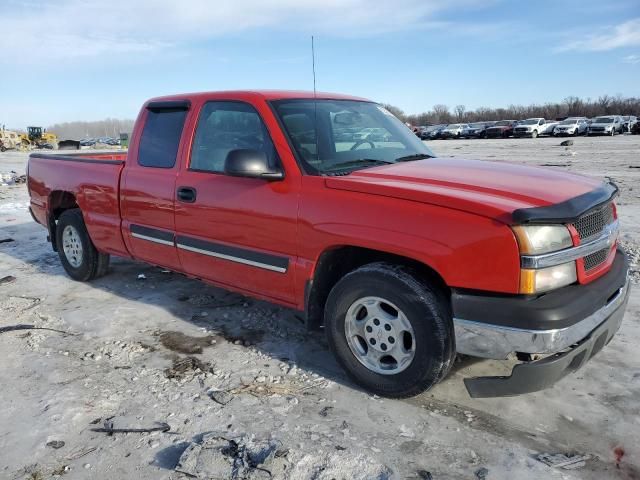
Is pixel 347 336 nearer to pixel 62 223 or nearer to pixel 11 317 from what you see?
pixel 11 317

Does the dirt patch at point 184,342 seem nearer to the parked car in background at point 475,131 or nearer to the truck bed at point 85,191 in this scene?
the truck bed at point 85,191

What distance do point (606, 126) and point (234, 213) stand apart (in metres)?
38.6

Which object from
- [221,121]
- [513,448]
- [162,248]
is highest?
[221,121]

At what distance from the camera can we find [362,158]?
3781 millimetres

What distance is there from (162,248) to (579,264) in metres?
3.22

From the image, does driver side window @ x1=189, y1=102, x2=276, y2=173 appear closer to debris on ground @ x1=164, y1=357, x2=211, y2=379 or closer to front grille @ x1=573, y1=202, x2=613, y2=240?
debris on ground @ x1=164, y1=357, x2=211, y2=379

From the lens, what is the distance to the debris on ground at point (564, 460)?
8.55ft

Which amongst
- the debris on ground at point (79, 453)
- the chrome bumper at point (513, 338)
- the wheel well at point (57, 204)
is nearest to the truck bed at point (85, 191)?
the wheel well at point (57, 204)

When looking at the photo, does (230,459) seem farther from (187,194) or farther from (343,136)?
(343,136)

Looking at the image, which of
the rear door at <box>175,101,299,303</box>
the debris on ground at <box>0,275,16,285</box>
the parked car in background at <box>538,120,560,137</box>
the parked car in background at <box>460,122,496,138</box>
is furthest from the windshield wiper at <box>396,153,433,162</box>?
the parked car in background at <box>460,122,496,138</box>

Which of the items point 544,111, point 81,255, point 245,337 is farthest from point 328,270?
point 544,111

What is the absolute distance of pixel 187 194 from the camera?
413 centimetres

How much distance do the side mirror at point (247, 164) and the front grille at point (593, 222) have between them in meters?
1.86

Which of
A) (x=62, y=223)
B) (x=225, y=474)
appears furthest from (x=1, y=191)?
(x=225, y=474)
